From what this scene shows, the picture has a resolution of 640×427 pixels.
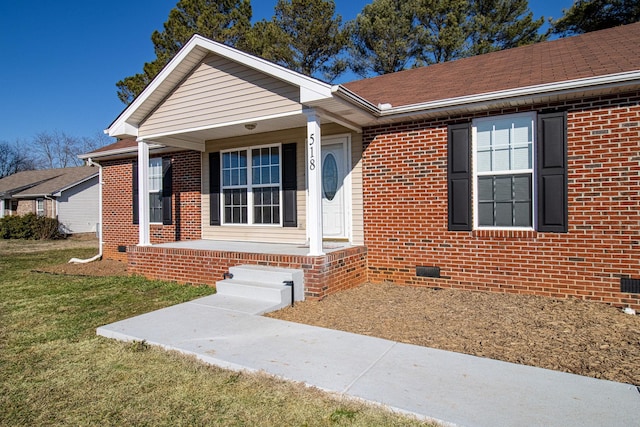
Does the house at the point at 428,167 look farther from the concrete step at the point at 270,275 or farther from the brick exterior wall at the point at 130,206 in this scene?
the brick exterior wall at the point at 130,206

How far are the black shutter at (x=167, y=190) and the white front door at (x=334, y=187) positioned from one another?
15.0 feet

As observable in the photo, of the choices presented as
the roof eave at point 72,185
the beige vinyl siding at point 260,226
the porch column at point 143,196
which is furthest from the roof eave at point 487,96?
the roof eave at point 72,185

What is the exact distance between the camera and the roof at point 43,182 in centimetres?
2547

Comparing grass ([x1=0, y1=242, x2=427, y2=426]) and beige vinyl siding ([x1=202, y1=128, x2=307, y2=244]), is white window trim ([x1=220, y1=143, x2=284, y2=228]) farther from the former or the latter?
grass ([x1=0, y1=242, x2=427, y2=426])

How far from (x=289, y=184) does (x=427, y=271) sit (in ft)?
11.1

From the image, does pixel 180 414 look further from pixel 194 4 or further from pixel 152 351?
pixel 194 4

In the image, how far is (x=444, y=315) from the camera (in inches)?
203

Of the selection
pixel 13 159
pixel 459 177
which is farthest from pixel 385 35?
pixel 13 159

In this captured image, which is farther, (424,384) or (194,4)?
(194,4)

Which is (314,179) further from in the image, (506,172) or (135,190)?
(135,190)

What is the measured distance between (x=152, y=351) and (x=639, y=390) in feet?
13.7

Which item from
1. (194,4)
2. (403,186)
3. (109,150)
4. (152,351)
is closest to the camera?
(152,351)

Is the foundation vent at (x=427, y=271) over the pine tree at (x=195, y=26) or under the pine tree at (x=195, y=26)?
under

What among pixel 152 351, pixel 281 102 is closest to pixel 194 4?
pixel 281 102
